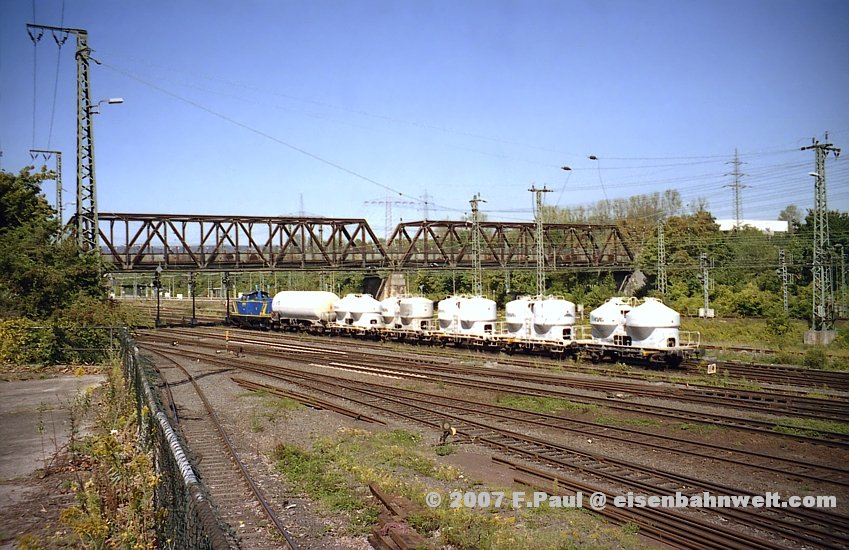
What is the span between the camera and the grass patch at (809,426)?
15.9m

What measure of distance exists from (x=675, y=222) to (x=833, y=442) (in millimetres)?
83760

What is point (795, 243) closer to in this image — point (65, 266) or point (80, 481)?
point (65, 266)

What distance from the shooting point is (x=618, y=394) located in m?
22.0

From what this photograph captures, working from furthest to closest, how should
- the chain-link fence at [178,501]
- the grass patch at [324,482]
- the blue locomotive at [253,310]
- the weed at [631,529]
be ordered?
the blue locomotive at [253,310] → the grass patch at [324,482] → the weed at [631,529] → the chain-link fence at [178,501]

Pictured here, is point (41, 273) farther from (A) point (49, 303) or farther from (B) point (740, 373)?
(B) point (740, 373)

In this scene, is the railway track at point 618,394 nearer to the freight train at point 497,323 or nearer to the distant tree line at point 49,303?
the freight train at point 497,323

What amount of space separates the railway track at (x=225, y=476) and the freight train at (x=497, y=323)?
17952mm

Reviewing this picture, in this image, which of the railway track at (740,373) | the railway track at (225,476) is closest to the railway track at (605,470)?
the railway track at (225,476)

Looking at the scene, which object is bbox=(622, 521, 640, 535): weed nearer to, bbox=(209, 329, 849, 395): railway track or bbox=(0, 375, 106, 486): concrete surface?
bbox=(0, 375, 106, 486): concrete surface

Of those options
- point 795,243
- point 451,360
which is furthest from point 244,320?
point 795,243

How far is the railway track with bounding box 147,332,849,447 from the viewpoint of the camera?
55.8 ft

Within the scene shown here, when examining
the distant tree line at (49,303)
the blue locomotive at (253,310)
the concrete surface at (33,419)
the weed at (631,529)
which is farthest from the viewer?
the blue locomotive at (253,310)

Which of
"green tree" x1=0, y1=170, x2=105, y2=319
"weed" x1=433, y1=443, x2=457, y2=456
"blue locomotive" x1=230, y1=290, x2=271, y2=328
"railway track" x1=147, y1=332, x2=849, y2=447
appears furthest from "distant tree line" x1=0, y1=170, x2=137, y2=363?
"blue locomotive" x1=230, y1=290, x2=271, y2=328

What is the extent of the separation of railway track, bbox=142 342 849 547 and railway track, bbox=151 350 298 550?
4.71m
